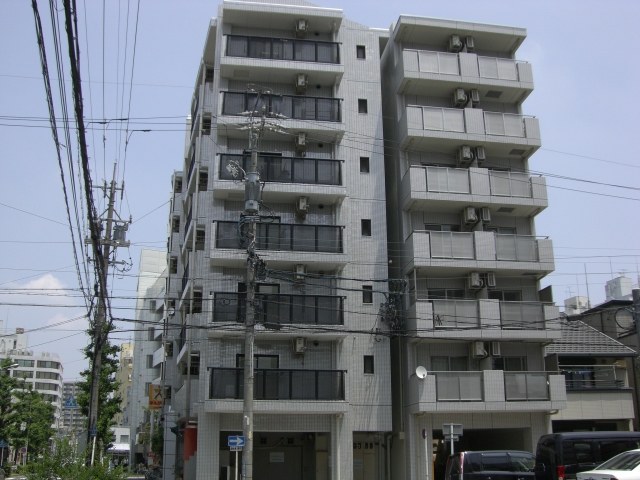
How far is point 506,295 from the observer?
99.7 ft

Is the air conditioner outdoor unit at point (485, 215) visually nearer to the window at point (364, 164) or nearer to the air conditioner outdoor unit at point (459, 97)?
the air conditioner outdoor unit at point (459, 97)

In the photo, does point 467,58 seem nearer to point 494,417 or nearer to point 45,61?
point 494,417

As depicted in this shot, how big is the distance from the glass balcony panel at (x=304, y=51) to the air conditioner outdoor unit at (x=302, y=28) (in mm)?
901

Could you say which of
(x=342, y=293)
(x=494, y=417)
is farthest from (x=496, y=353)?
(x=342, y=293)

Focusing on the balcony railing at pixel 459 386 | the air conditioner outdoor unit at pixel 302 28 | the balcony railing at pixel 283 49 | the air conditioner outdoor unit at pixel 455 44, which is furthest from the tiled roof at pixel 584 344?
the air conditioner outdoor unit at pixel 302 28

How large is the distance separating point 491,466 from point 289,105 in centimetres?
1732

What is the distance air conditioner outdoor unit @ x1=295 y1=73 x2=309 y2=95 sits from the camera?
99.8 feet

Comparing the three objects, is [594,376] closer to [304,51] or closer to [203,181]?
[304,51]

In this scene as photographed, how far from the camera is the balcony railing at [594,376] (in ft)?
99.3

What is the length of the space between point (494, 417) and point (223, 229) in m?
13.9

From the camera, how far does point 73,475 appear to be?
17.9 meters

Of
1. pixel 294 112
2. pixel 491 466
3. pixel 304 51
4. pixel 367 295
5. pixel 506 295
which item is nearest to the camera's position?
pixel 491 466

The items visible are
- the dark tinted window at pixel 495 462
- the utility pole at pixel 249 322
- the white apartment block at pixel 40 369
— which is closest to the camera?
the utility pole at pixel 249 322

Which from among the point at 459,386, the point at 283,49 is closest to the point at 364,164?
the point at 283,49
